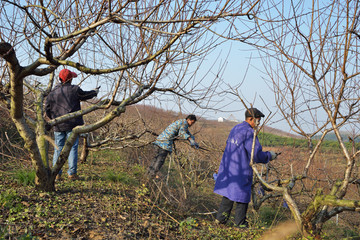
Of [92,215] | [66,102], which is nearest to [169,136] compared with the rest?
[66,102]

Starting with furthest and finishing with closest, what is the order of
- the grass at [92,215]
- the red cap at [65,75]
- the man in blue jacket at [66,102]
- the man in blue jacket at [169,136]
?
1. the man in blue jacket at [169,136]
2. the man in blue jacket at [66,102]
3. the red cap at [65,75]
4. the grass at [92,215]

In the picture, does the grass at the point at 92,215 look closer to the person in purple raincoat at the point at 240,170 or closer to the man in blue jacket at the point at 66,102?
the person in purple raincoat at the point at 240,170

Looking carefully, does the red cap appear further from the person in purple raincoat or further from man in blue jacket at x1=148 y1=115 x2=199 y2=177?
the person in purple raincoat

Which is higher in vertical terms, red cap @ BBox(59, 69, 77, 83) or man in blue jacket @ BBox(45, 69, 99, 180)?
red cap @ BBox(59, 69, 77, 83)

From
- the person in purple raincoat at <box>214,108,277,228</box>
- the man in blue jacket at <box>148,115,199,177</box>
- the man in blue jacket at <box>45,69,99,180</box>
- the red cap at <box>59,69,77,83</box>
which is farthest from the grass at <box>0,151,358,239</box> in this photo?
the red cap at <box>59,69,77,83</box>

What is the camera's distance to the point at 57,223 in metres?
2.98

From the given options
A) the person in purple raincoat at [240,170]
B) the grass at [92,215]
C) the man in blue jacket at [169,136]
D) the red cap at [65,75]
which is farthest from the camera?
the man in blue jacket at [169,136]

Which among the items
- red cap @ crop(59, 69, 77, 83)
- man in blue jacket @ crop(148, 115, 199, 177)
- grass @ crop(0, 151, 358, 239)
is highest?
red cap @ crop(59, 69, 77, 83)

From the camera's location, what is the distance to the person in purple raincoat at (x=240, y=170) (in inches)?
153

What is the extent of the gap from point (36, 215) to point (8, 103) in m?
1.49

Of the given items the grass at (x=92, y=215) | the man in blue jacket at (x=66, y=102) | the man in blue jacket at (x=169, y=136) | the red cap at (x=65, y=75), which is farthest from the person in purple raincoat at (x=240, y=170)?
the red cap at (x=65, y=75)

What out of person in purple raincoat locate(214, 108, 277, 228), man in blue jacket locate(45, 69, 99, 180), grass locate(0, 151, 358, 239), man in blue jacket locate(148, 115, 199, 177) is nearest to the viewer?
grass locate(0, 151, 358, 239)

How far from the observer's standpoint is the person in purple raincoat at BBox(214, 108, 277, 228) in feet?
12.8

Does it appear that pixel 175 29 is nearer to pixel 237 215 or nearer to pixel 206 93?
pixel 206 93
